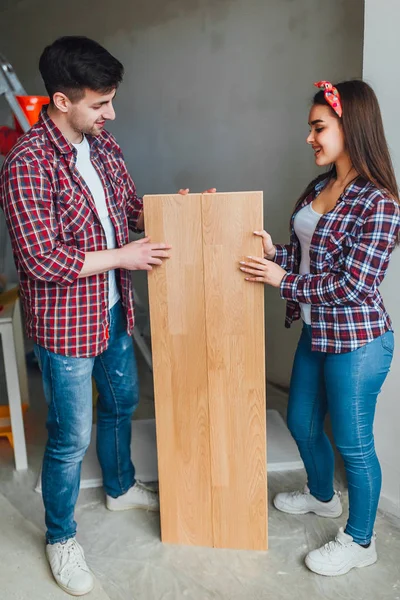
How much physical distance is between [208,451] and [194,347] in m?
0.36

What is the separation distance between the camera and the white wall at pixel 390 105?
6.30 ft

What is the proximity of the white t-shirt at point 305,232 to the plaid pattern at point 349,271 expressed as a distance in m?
0.06

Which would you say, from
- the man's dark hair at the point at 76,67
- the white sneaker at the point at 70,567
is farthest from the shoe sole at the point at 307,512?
the man's dark hair at the point at 76,67

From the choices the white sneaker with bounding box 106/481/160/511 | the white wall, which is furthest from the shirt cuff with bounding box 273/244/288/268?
the white sneaker with bounding box 106/481/160/511

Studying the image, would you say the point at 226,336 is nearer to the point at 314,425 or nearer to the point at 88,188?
the point at 314,425

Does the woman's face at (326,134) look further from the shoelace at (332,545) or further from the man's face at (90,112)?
the shoelace at (332,545)

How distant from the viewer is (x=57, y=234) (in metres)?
1.77

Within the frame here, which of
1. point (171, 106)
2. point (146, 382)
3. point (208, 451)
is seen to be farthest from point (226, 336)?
point (171, 106)

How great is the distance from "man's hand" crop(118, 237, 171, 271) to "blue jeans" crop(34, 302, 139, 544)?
0.26 metres

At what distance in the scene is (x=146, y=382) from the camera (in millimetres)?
3648

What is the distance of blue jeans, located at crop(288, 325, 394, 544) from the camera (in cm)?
180

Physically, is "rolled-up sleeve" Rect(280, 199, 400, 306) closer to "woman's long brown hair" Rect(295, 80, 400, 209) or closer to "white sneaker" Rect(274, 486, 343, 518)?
"woman's long brown hair" Rect(295, 80, 400, 209)

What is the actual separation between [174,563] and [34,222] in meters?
1.20

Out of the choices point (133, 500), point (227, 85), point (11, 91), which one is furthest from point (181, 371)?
point (227, 85)
